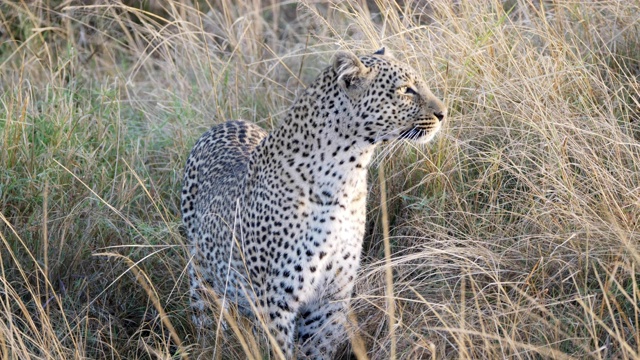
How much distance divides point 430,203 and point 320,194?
960 mm

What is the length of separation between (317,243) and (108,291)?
59.7 inches

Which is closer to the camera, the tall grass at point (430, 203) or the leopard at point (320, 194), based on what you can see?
the tall grass at point (430, 203)

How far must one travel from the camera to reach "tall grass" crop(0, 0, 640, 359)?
4.39 m

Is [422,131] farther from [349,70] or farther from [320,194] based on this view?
[320,194]

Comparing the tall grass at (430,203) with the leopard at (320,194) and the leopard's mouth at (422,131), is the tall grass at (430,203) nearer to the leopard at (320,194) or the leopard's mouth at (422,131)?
the leopard at (320,194)

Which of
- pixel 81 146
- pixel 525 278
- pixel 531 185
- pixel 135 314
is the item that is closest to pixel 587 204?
pixel 531 185

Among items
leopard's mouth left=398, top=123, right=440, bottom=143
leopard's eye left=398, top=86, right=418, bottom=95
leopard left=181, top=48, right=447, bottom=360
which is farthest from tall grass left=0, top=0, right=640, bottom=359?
leopard's eye left=398, top=86, right=418, bottom=95

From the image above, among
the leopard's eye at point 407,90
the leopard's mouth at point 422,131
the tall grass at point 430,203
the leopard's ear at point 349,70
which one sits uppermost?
the leopard's ear at point 349,70

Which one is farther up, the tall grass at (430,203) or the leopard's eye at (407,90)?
the leopard's eye at (407,90)

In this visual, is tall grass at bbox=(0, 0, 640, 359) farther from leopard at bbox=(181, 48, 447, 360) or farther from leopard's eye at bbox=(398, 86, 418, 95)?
leopard's eye at bbox=(398, 86, 418, 95)

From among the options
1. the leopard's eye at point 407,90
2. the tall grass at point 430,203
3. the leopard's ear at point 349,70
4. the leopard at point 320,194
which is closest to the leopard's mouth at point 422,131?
the leopard at point 320,194

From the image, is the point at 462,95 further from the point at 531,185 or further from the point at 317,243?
the point at 317,243

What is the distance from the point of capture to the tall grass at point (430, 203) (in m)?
4.39

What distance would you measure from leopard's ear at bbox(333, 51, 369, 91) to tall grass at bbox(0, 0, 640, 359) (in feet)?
2.20
